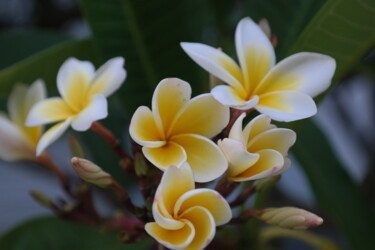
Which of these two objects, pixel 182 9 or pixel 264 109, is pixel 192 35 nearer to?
pixel 182 9

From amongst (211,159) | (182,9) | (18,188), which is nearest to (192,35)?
(182,9)

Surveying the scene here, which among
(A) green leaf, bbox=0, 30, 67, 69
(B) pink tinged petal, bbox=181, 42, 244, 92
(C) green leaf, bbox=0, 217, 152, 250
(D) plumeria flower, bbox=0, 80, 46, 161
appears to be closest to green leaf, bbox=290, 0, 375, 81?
(B) pink tinged petal, bbox=181, 42, 244, 92

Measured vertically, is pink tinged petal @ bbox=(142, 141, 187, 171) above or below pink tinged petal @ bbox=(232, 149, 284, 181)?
above

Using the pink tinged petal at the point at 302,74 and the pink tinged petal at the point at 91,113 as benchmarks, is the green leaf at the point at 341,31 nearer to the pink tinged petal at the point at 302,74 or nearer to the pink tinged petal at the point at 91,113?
the pink tinged petal at the point at 302,74

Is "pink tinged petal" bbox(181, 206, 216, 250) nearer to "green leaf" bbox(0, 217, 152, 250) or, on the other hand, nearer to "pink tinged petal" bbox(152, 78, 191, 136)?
"pink tinged petal" bbox(152, 78, 191, 136)

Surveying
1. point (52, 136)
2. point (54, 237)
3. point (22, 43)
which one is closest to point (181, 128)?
point (52, 136)

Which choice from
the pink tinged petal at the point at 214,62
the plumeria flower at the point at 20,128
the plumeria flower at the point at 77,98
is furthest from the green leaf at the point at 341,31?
the plumeria flower at the point at 20,128
